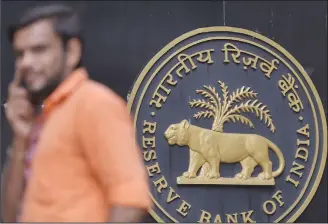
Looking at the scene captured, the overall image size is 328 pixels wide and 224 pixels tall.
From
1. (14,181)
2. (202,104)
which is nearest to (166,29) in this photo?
(202,104)

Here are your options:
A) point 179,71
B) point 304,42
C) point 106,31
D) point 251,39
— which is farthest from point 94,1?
point 304,42

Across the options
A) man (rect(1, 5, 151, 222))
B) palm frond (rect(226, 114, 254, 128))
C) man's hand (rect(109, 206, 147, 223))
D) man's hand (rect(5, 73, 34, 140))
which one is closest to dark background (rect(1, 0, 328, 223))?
palm frond (rect(226, 114, 254, 128))

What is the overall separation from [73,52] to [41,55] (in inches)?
4.1

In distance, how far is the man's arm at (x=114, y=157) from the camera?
226cm

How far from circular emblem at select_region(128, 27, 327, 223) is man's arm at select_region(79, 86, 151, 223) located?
3812 millimetres

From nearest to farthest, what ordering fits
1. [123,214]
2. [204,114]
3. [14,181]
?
[123,214] → [14,181] → [204,114]

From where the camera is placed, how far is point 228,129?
628 centimetres

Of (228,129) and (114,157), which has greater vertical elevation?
(228,129)

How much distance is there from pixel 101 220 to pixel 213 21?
424cm

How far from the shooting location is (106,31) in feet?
20.2

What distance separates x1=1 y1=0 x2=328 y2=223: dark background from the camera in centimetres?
610

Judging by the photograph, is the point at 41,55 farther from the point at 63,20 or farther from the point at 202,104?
the point at 202,104

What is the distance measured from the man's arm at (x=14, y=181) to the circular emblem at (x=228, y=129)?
12.1ft

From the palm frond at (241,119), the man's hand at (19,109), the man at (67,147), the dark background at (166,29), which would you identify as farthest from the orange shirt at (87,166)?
the palm frond at (241,119)
